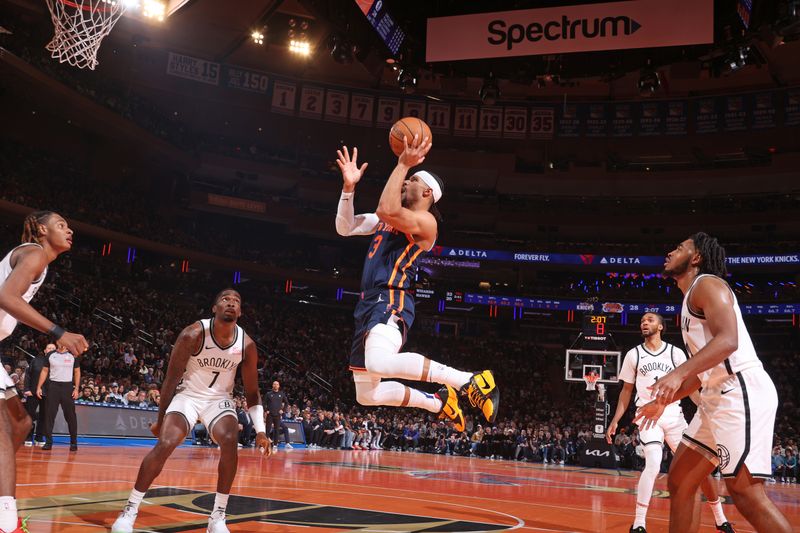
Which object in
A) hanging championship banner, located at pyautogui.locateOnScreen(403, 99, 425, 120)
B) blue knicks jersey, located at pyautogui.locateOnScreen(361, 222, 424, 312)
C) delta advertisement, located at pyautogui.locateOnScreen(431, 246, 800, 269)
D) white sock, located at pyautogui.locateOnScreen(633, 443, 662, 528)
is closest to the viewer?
blue knicks jersey, located at pyautogui.locateOnScreen(361, 222, 424, 312)

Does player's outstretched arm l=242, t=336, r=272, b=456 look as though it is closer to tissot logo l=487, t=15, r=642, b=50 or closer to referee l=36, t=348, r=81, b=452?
referee l=36, t=348, r=81, b=452

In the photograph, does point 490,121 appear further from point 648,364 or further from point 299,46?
point 648,364

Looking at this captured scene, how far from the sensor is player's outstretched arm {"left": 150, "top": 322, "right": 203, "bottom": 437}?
228 inches

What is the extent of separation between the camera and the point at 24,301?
422 cm

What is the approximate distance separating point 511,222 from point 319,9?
68.1 feet

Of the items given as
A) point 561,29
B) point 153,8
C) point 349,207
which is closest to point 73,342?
point 349,207

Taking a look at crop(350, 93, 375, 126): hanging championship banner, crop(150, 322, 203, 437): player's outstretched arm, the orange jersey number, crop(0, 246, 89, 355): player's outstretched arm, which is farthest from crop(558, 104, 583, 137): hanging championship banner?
crop(0, 246, 89, 355): player's outstretched arm

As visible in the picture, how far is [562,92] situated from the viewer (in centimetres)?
2967

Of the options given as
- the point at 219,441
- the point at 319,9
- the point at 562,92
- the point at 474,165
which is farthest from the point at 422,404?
the point at 474,165

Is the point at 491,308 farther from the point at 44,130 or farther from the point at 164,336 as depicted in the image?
the point at 44,130

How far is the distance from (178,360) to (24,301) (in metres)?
1.74

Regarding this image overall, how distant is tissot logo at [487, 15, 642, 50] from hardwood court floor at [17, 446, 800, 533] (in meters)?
8.73

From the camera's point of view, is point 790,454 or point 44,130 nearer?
point 790,454

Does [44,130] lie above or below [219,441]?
above
